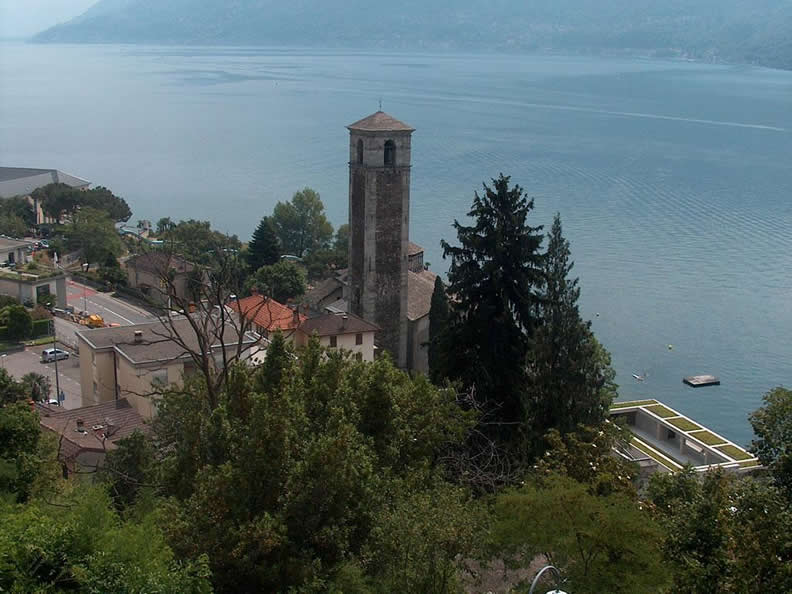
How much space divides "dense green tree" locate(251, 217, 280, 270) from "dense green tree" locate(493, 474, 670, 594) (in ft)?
101

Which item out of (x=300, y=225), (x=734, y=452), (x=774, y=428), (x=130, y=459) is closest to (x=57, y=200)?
(x=300, y=225)

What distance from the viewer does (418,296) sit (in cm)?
2664

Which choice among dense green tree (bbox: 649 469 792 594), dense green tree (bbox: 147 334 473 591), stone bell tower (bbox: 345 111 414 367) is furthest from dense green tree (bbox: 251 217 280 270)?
dense green tree (bbox: 649 469 792 594)

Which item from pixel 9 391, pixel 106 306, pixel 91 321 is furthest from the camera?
pixel 106 306

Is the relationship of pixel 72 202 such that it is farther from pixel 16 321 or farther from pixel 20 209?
pixel 16 321

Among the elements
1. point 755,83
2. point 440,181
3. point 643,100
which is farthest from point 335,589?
point 755,83

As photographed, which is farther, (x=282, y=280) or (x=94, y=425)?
(x=282, y=280)

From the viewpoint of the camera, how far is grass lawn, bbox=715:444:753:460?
2392 cm

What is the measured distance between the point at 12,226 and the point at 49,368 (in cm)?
2005

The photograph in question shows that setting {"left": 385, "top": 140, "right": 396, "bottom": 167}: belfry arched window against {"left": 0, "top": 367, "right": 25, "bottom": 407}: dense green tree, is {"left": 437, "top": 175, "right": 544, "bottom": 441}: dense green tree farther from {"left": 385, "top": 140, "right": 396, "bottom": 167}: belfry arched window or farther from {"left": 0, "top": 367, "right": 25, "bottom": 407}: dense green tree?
{"left": 0, "top": 367, "right": 25, "bottom": 407}: dense green tree

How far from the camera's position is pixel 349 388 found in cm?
1034

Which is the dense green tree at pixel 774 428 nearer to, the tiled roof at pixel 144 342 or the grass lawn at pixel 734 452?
the tiled roof at pixel 144 342

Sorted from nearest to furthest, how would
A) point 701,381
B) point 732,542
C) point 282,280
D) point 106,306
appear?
point 732,542 → point 701,381 → point 106,306 → point 282,280

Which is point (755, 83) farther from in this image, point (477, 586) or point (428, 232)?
point (477, 586)
